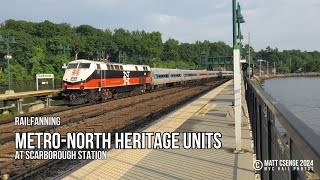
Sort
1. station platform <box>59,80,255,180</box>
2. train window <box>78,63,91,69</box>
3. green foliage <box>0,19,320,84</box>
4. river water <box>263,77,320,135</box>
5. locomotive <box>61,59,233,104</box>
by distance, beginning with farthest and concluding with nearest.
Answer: green foliage <box>0,19,320,84</box> → river water <box>263,77,320,135</box> → train window <box>78,63,91,69</box> → locomotive <box>61,59,233,104</box> → station platform <box>59,80,255,180</box>

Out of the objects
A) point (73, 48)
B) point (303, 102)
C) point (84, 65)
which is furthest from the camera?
point (73, 48)

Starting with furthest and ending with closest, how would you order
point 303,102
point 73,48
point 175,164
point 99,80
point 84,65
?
1. point 73,48
2. point 303,102
3. point 99,80
4. point 84,65
5. point 175,164

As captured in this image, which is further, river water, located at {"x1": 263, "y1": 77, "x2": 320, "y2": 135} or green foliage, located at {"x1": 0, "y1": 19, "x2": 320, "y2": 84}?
green foliage, located at {"x1": 0, "y1": 19, "x2": 320, "y2": 84}

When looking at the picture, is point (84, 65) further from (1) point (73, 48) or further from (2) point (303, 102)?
(1) point (73, 48)

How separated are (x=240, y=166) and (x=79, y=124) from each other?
9.36 meters

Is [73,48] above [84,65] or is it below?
above

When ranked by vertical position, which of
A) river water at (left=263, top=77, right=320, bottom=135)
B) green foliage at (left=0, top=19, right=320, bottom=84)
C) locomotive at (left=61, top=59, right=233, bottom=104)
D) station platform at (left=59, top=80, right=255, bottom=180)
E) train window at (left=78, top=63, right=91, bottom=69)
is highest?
green foliage at (left=0, top=19, right=320, bottom=84)

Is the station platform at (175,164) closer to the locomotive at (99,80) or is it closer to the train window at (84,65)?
the locomotive at (99,80)

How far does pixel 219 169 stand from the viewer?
7797mm

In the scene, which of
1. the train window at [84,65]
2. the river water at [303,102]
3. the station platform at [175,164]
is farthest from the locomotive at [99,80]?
the station platform at [175,164]

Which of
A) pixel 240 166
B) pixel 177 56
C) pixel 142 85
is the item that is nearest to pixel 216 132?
pixel 240 166

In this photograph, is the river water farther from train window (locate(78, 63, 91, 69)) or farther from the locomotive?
train window (locate(78, 63, 91, 69))

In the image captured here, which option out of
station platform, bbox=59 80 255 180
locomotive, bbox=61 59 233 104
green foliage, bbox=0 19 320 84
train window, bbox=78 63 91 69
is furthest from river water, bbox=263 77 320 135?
green foliage, bbox=0 19 320 84

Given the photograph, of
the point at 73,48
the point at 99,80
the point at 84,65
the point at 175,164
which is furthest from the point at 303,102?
the point at 73,48
